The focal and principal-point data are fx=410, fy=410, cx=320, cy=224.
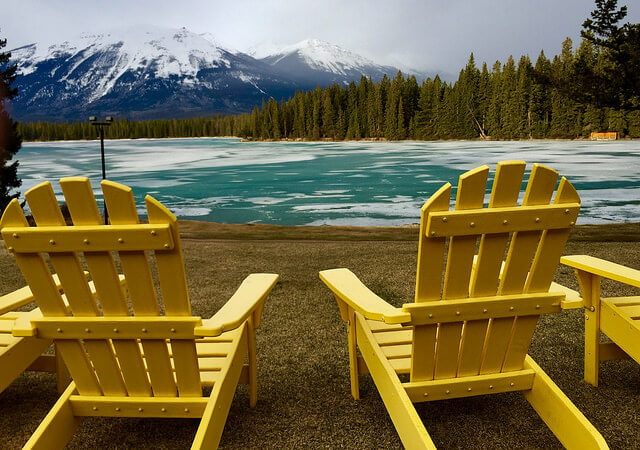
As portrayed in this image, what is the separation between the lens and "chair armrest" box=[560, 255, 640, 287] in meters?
1.91

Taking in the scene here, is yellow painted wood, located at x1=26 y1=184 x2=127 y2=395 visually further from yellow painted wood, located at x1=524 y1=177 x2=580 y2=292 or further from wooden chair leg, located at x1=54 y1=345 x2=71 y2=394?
yellow painted wood, located at x1=524 y1=177 x2=580 y2=292

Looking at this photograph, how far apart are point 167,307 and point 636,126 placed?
2147 inches

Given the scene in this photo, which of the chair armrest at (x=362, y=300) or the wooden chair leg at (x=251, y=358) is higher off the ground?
the chair armrest at (x=362, y=300)

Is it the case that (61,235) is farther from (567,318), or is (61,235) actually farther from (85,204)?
(567,318)

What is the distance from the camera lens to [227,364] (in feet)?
5.62

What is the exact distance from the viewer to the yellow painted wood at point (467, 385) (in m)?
1.68

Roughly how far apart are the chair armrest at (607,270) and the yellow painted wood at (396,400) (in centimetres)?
99

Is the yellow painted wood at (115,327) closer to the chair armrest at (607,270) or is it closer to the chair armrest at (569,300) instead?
Result: the chair armrest at (569,300)

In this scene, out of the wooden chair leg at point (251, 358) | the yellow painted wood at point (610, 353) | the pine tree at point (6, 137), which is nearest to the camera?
the wooden chair leg at point (251, 358)

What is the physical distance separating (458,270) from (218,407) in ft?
3.44

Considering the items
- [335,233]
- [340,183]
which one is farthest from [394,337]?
[340,183]

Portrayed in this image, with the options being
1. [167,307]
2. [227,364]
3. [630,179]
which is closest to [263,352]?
[227,364]

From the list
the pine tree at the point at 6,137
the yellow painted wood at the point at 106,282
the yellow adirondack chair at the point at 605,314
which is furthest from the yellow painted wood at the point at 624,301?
the pine tree at the point at 6,137

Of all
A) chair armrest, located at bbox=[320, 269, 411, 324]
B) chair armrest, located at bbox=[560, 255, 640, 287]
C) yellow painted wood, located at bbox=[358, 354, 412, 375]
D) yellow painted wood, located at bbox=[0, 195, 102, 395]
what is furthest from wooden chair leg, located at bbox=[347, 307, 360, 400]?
yellow painted wood, located at bbox=[0, 195, 102, 395]
